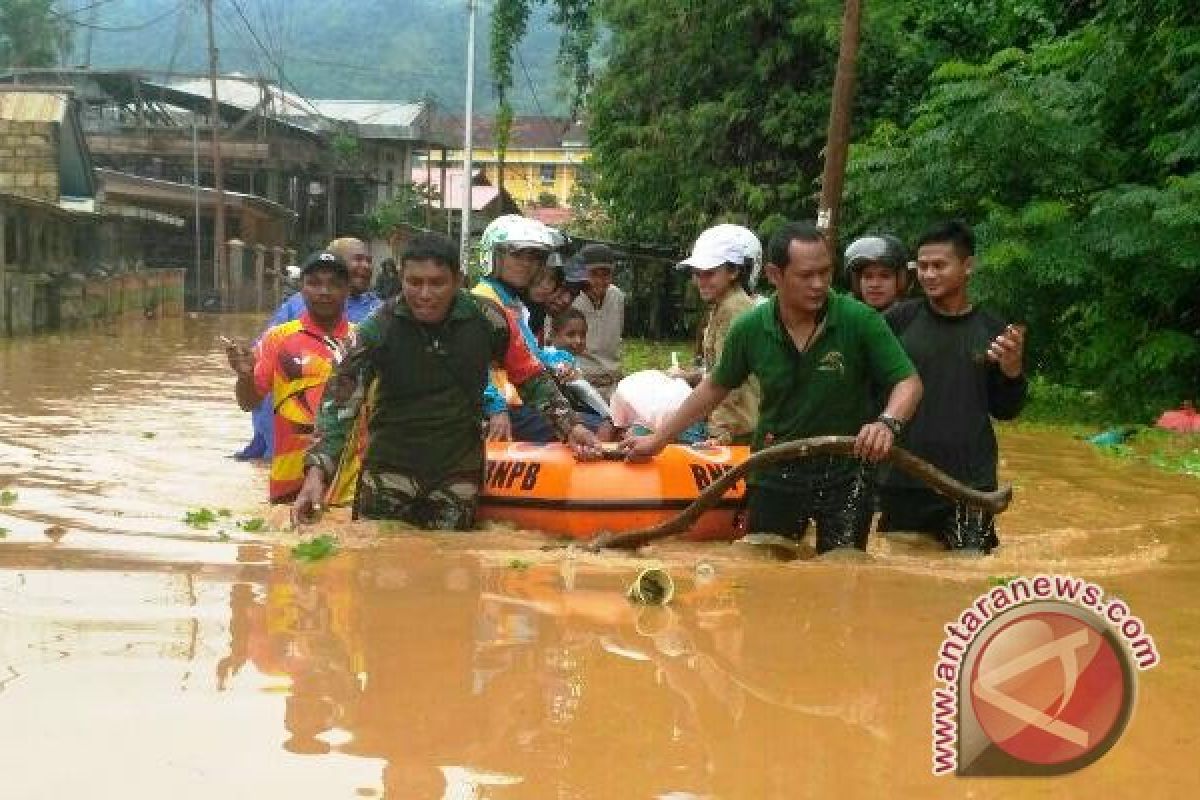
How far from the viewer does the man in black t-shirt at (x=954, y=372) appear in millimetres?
5672

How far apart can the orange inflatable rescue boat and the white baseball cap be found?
836 millimetres

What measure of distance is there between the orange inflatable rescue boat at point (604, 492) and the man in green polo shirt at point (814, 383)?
0.76 meters

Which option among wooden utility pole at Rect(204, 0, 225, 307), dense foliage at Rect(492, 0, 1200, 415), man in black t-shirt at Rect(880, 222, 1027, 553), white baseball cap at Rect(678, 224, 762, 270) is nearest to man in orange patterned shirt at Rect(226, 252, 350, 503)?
white baseball cap at Rect(678, 224, 762, 270)

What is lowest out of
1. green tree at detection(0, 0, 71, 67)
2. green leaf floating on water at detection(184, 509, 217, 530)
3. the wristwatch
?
green leaf floating on water at detection(184, 509, 217, 530)

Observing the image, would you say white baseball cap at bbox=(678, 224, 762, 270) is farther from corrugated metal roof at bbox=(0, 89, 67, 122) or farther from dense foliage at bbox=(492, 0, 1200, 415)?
corrugated metal roof at bbox=(0, 89, 67, 122)

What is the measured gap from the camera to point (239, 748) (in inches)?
136

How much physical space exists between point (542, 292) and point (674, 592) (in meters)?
3.03

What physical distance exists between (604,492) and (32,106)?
26.8 metres

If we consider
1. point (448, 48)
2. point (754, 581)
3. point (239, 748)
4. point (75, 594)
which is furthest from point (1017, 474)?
point (448, 48)

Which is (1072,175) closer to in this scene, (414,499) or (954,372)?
(954,372)

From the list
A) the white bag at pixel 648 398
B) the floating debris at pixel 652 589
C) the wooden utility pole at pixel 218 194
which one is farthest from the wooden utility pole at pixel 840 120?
the wooden utility pole at pixel 218 194

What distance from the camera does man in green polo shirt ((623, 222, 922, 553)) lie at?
5.30 m

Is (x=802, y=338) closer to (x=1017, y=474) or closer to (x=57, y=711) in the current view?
(x=57, y=711)

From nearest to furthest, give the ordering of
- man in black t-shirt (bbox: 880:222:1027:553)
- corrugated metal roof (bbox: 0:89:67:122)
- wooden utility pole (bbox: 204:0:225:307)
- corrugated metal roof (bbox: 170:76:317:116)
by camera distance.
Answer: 1. man in black t-shirt (bbox: 880:222:1027:553)
2. corrugated metal roof (bbox: 0:89:67:122)
3. wooden utility pole (bbox: 204:0:225:307)
4. corrugated metal roof (bbox: 170:76:317:116)
